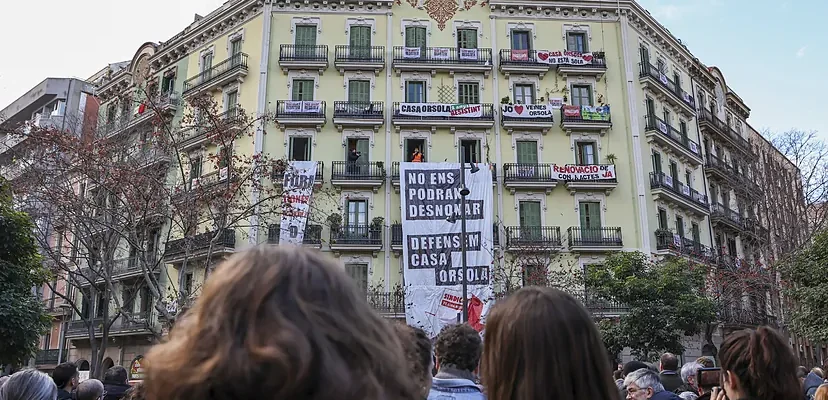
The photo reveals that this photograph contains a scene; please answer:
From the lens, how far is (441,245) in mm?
22531

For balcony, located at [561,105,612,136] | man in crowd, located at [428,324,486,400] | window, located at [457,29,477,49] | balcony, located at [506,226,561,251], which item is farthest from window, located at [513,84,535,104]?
man in crowd, located at [428,324,486,400]

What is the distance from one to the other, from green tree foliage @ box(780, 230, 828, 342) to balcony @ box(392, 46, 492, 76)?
1511 cm

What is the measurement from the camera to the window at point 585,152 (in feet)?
94.6

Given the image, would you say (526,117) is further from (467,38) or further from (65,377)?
(65,377)

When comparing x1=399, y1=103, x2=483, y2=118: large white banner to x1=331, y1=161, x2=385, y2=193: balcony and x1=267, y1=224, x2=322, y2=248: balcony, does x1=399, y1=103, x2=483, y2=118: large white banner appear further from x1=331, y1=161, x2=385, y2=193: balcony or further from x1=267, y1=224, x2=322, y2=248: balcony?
x1=267, y1=224, x2=322, y2=248: balcony

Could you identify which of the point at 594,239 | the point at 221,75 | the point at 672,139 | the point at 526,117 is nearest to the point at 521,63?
the point at 526,117

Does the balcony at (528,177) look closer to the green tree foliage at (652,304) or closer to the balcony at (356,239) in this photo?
the green tree foliage at (652,304)

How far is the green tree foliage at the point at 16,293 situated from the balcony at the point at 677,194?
79.6 feet

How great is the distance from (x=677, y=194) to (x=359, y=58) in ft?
53.3

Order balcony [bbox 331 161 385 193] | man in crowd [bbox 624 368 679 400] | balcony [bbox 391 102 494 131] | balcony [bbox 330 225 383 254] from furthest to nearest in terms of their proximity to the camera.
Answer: balcony [bbox 391 102 494 131], balcony [bbox 331 161 385 193], balcony [bbox 330 225 383 254], man in crowd [bbox 624 368 679 400]

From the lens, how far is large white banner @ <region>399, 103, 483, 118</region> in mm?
28391

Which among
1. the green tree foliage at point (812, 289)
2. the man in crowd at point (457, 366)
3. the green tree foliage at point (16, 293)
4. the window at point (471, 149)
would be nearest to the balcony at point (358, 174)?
the window at point (471, 149)

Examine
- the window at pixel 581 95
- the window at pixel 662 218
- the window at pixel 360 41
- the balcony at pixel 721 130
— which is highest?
the window at pixel 360 41

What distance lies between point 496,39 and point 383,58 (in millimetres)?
5493
